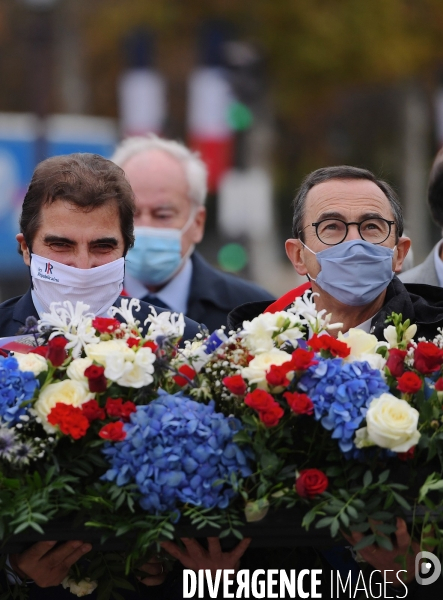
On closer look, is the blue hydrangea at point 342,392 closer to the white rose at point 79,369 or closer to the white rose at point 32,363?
the white rose at point 79,369

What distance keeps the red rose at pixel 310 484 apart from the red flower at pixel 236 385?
0.29m

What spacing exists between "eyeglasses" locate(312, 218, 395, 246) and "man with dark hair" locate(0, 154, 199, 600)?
637 millimetres

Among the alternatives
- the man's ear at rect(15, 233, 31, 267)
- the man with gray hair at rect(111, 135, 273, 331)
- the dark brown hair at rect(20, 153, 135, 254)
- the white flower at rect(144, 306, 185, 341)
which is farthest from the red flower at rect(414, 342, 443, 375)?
the man with gray hair at rect(111, 135, 273, 331)

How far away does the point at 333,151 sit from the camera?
108ft

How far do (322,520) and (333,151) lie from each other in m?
30.3

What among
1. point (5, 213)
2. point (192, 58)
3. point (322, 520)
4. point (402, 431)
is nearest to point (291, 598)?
point (322, 520)

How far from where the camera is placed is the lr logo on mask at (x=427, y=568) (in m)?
3.30

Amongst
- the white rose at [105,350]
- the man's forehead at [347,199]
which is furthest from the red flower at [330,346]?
the man's forehead at [347,199]

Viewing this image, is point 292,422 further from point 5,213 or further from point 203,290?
point 5,213

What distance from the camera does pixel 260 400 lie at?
3.26 metres

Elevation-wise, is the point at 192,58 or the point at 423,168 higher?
the point at 192,58

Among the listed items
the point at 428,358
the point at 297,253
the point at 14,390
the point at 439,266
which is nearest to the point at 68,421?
the point at 14,390

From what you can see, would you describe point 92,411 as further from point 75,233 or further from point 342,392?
point 75,233

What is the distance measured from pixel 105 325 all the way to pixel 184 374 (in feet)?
0.94
